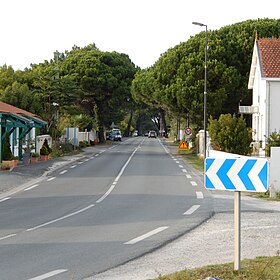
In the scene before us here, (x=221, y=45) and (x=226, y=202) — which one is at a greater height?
(x=221, y=45)

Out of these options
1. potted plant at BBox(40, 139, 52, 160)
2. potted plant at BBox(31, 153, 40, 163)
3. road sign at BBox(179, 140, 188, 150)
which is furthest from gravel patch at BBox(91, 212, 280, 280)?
road sign at BBox(179, 140, 188, 150)

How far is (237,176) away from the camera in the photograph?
A: 7.28m

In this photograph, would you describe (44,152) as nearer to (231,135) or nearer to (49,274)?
(231,135)

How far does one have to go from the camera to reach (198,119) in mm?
50938

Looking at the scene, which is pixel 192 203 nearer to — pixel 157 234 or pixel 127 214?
pixel 127 214

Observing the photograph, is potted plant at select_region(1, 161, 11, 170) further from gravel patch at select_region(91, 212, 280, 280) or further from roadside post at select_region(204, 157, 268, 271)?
roadside post at select_region(204, 157, 268, 271)

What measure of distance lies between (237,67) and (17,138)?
2071 cm

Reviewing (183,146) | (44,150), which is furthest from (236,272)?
(183,146)

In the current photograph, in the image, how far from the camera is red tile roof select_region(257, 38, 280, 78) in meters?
38.8

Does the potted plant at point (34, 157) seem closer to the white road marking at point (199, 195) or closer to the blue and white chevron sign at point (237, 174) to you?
the white road marking at point (199, 195)

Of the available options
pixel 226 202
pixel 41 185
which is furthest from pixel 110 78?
pixel 226 202

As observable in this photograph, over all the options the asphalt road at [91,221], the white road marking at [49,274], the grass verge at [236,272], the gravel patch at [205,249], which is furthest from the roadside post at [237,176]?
the white road marking at [49,274]

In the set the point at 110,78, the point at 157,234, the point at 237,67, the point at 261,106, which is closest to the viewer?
the point at 157,234

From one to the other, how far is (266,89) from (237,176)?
106 ft
